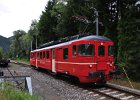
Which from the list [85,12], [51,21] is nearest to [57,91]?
[85,12]

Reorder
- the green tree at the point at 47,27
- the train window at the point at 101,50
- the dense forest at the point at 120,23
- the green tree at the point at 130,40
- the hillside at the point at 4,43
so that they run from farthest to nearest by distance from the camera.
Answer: the hillside at the point at 4,43 → the green tree at the point at 47,27 → the dense forest at the point at 120,23 → the green tree at the point at 130,40 → the train window at the point at 101,50

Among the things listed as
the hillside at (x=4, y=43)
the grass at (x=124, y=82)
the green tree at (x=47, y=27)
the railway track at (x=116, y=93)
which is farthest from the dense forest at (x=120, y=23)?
the hillside at (x=4, y=43)

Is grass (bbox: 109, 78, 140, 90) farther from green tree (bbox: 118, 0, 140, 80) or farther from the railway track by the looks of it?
the railway track

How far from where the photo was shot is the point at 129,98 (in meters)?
15.2

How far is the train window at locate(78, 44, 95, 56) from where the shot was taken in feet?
62.5

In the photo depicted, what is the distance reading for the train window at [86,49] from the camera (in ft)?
62.5

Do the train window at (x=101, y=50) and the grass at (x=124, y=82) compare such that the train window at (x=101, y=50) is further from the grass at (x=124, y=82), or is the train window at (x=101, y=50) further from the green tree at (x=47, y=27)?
the green tree at (x=47, y=27)

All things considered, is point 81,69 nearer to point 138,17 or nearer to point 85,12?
point 138,17

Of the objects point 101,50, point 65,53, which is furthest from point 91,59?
point 65,53

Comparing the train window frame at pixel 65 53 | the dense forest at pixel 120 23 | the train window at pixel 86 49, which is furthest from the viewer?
the dense forest at pixel 120 23

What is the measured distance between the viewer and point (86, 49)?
19.1 metres

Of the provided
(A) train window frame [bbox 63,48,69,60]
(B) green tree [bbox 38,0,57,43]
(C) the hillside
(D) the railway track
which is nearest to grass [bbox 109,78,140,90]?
(D) the railway track

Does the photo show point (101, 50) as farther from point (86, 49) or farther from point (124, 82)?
point (124, 82)

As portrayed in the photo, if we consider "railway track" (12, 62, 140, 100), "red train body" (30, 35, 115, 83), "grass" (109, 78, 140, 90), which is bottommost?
A: "railway track" (12, 62, 140, 100)
